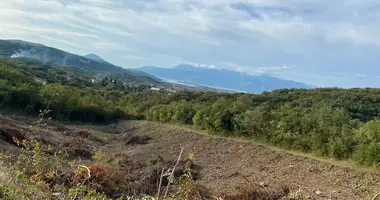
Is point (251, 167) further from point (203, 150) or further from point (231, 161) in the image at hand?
point (203, 150)

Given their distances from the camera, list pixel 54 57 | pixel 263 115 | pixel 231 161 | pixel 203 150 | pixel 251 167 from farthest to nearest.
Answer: pixel 54 57
pixel 203 150
pixel 263 115
pixel 231 161
pixel 251 167

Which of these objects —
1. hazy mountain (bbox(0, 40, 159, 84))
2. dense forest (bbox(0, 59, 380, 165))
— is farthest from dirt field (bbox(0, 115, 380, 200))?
hazy mountain (bbox(0, 40, 159, 84))

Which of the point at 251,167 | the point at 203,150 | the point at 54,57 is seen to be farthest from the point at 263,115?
the point at 54,57

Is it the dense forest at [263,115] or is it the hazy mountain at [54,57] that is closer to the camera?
the dense forest at [263,115]

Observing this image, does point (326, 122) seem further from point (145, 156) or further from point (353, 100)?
point (353, 100)

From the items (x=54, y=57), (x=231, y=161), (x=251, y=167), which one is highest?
(x=54, y=57)

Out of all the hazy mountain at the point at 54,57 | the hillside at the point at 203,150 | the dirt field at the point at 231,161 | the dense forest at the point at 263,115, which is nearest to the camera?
the hillside at the point at 203,150

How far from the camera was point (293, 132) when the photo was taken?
18.8 metres

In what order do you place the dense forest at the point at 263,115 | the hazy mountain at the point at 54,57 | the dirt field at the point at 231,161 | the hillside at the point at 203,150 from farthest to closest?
the hazy mountain at the point at 54,57 < the dense forest at the point at 263,115 < the dirt field at the point at 231,161 < the hillside at the point at 203,150

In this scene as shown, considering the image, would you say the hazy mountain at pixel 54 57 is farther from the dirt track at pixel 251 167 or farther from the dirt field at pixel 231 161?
the dirt track at pixel 251 167

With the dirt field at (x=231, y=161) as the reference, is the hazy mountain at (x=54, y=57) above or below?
above

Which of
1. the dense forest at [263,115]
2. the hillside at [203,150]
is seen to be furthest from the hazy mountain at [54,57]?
the hillside at [203,150]

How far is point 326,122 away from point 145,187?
404 inches

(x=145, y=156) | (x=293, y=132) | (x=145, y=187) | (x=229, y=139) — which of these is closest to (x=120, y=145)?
(x=145, y=156)
